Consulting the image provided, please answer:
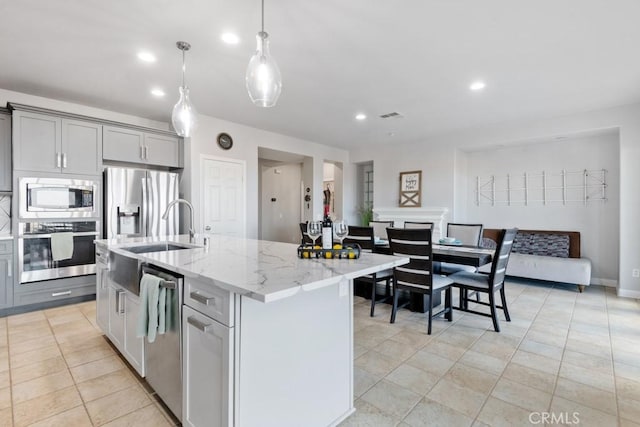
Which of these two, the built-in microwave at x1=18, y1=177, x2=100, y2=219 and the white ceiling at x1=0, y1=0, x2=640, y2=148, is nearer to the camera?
the white ceiling at x1=0, y1=0, x2=640, y2=148

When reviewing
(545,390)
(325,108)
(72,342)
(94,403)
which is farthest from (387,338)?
(325,108)

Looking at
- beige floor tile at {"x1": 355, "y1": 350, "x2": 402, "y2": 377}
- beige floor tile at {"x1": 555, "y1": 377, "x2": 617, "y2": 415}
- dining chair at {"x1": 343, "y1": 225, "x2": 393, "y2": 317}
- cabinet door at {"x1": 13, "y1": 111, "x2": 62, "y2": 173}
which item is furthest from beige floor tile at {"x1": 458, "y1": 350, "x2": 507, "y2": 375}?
cabinet door at {"x1": 13, "y1": 111, "x2": 62, "y2": 173}

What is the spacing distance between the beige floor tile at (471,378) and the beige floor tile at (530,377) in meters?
0.13

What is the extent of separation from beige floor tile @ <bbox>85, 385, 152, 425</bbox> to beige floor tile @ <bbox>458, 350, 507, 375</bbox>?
7.27ft

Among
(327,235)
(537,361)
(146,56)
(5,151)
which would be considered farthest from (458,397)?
(5,151)

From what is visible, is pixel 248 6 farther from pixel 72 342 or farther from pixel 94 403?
pixel 72 342

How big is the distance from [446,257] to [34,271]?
Result: 14.6 ft

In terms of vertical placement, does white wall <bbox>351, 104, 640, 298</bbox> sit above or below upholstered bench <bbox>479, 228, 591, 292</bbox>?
above

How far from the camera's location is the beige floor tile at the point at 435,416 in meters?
1.67

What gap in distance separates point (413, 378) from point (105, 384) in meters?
2.07

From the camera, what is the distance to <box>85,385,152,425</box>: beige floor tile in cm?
174

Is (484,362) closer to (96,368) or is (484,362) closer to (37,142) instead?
(96,368)

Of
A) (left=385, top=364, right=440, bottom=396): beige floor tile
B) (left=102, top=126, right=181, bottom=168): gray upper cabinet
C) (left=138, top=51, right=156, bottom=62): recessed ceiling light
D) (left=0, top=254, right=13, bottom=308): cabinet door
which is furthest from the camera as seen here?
(left=102, top=126, right=181, bottom=168): gray upper cabinet

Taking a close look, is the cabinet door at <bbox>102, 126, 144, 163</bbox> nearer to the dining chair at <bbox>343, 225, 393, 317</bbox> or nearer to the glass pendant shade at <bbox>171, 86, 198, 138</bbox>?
the glass pendant shade at <bbox>171, 86, 198, 138</bbox>
